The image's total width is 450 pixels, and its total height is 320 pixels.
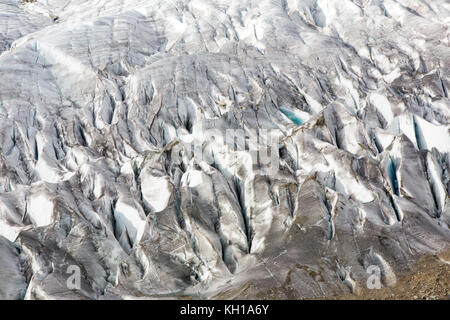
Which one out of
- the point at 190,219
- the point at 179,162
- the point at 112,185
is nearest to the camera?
the point at 190,219

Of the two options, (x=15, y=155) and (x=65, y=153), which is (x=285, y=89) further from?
(x=15, y=155)

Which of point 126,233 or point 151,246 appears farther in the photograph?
point 126,233

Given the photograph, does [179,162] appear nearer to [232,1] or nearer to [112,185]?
[112,185]
